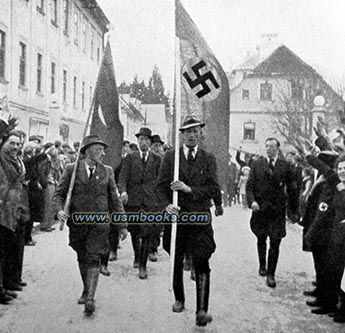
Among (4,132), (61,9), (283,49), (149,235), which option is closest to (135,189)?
(149,235)

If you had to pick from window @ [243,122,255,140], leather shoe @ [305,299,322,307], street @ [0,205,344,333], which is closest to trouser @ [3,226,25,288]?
street @ [0,205,344,333]

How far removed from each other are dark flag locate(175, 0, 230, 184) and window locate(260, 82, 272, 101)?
41945mm

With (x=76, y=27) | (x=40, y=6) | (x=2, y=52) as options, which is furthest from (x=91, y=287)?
(x=76, y=27)

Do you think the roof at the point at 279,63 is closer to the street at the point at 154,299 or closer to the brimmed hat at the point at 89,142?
the street at the point at 154,299

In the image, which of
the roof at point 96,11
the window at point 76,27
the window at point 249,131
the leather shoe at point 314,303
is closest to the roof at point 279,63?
the window at point 249,131

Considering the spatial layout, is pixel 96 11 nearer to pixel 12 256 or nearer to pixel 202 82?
pixel 12 256

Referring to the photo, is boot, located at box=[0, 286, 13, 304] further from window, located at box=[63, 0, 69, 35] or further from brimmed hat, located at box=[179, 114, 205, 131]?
window, located at box=[63, 0, 69, 35]

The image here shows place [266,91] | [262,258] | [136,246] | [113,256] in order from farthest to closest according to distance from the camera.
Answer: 1. [266,91]
2. [113,256]
3. [136,246]
4. [262,258]

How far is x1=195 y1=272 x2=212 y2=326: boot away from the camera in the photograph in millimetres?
5688

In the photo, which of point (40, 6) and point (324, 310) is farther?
point (40, 6)

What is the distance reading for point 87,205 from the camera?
6.42 meters

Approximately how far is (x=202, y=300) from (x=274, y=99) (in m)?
43.2

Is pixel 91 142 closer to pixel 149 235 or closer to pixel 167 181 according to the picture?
pixel 167 181

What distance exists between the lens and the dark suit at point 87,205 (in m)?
6.33
